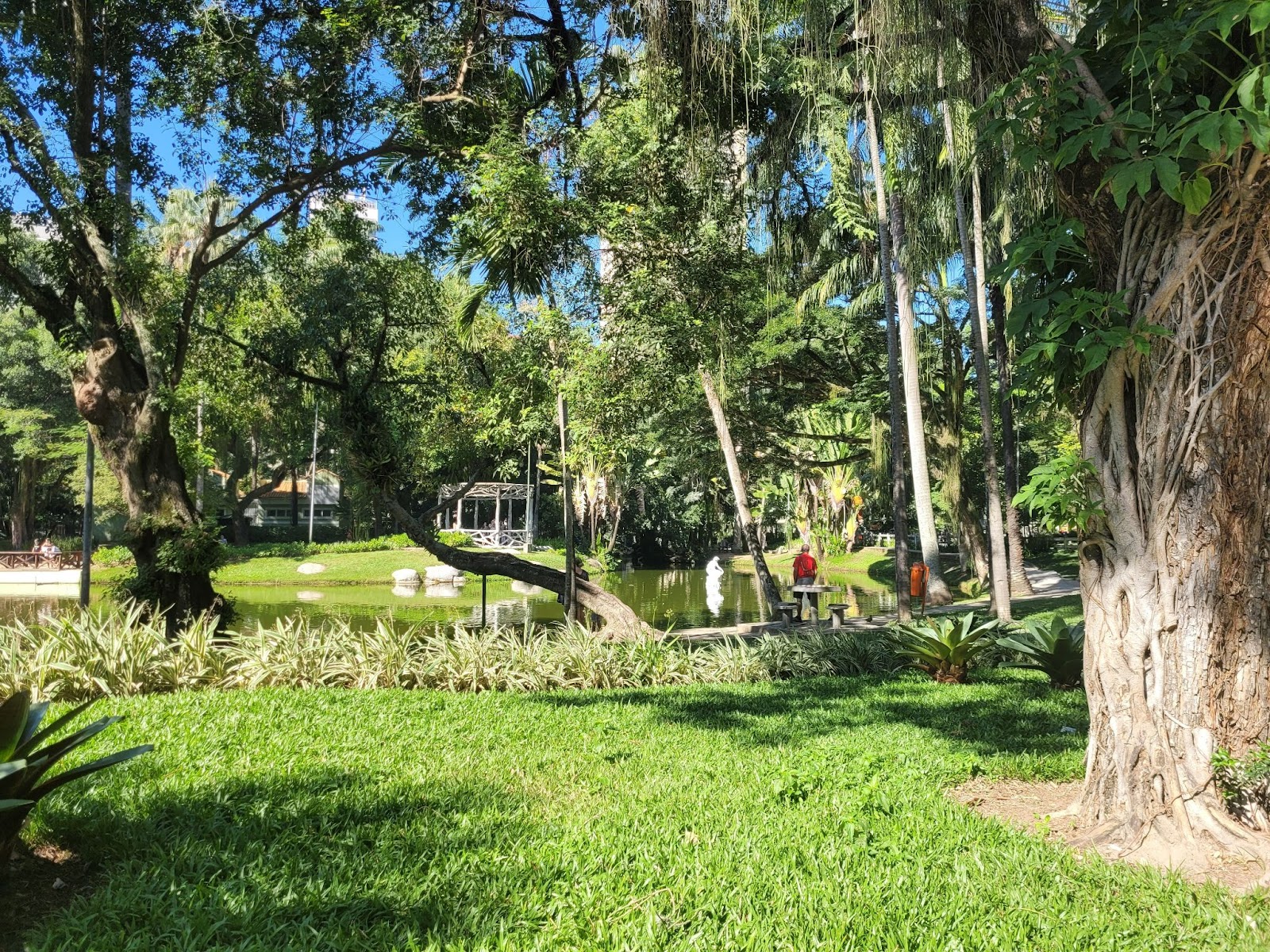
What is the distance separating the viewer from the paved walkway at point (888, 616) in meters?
12.3

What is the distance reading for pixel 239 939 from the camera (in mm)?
2715

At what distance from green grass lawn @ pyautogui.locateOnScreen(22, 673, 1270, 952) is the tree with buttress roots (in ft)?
1.58

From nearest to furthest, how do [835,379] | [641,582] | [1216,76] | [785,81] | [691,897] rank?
[691,897] < [1216,76] < [785,81] < [835,379] < [641,582]

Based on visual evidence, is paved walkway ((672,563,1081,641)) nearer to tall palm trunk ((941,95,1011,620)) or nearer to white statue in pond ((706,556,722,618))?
tall palm trunk ((941,95,1011,620))

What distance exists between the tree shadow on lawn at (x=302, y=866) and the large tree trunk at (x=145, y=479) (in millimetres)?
6473

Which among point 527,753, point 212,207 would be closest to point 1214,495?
point 527,753

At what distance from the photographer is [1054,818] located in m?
4.05

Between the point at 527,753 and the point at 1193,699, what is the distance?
3.32 m

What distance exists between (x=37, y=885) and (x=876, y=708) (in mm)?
5365

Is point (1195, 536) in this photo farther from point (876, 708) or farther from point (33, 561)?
point (33, 561)

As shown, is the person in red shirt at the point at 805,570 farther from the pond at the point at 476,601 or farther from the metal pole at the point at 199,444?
the metal pole at the point at 199,444

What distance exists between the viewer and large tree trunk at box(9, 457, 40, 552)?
118 feet

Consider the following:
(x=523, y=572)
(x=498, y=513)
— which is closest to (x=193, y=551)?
(x=523, y=572)

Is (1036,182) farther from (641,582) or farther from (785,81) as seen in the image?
(641,582)
